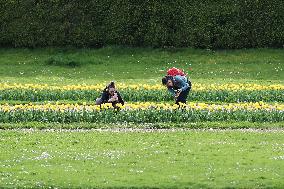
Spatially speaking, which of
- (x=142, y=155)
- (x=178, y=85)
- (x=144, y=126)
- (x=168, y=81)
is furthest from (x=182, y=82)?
(x=142, y=155)

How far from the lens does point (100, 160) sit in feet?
50.2

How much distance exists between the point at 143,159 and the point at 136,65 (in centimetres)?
2080

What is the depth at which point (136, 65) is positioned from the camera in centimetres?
3603

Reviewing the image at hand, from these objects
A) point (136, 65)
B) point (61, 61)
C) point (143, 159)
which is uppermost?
point (61, 61)

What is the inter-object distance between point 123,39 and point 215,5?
4.78 meters

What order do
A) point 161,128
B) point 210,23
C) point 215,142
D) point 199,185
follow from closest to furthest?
point 199,185
point 215,142
point 161,128
point 210,23

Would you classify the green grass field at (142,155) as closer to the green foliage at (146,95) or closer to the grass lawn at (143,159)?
the grass lawn at (143,159)

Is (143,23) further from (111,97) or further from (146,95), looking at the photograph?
(111,97)

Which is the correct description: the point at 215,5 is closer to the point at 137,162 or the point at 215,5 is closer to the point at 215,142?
the point at 215,142

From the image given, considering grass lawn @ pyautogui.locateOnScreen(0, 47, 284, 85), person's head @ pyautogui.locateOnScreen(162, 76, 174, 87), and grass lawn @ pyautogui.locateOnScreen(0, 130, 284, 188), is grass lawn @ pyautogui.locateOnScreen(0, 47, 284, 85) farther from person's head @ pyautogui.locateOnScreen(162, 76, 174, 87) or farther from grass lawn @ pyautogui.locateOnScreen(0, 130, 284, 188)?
grass lawn @ pyautogui.locateOnScreen(0, 130, 284, 188)

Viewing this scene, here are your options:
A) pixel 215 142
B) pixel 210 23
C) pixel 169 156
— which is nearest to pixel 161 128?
pixel 215 142

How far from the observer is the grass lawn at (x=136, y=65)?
3253 cm

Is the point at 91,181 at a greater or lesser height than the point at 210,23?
lesser

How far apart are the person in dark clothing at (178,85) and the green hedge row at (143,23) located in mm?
16900
